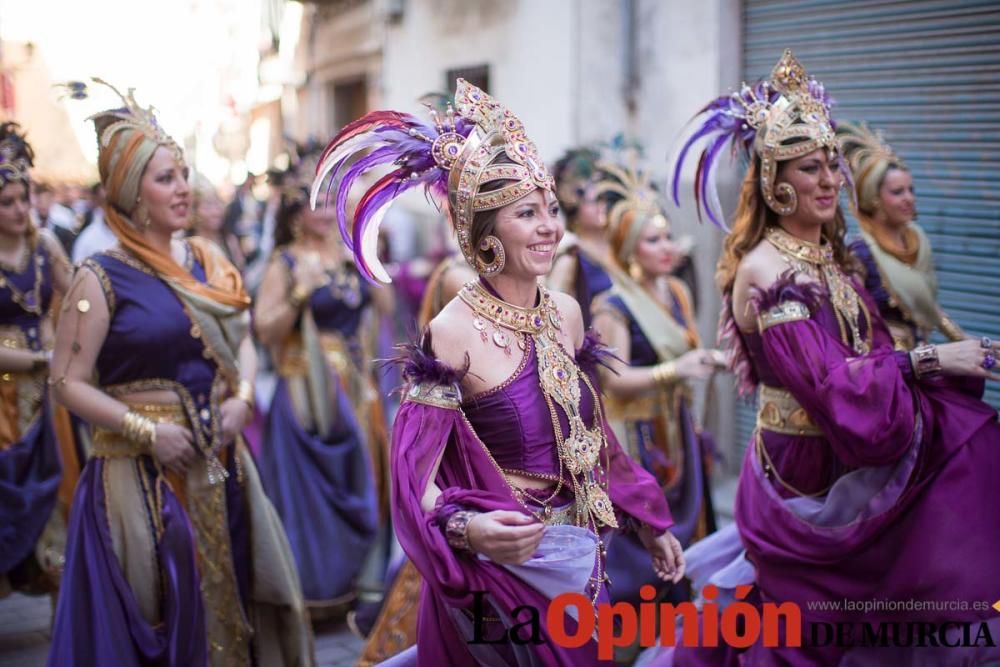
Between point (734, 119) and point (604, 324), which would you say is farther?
point (604, 324)

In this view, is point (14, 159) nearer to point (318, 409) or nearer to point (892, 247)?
point (318, 409)

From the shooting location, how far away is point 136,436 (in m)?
4.02

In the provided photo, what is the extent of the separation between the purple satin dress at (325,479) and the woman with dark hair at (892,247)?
287 centimetres

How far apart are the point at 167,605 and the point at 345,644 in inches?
75.6

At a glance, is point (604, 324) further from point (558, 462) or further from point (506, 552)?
point (506, 552)

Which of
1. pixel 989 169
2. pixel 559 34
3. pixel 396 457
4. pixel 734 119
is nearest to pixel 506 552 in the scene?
pixel 396 457

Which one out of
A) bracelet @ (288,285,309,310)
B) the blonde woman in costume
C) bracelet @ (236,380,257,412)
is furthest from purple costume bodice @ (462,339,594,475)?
bracelet @ (288,285,309,310)

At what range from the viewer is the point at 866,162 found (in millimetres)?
5574

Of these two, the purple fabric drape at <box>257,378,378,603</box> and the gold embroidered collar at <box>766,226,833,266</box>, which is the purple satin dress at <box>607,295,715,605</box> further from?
the purple fabric drape at <box>257,378,378,603</box>

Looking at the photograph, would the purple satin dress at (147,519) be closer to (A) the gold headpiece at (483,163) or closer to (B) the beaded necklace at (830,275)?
(A) the gold headpiece at (483,163)

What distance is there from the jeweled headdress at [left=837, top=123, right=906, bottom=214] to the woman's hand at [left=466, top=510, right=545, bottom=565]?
11.1 ft

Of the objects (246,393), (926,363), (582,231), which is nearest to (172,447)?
(246,393)

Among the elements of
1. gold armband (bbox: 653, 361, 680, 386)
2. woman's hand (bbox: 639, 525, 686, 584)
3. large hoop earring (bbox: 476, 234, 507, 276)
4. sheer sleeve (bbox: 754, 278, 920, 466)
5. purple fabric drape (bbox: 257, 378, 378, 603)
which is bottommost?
purple fabric drape (bbox: 257, 378, 378, 603)

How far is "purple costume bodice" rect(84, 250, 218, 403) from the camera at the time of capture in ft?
13.4
